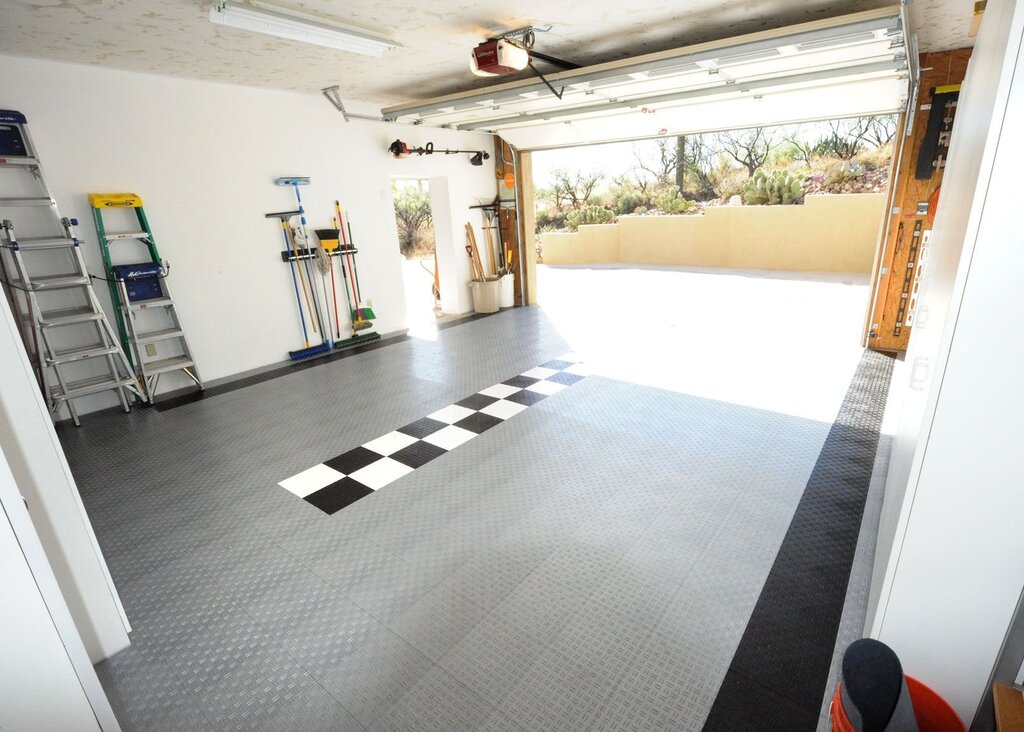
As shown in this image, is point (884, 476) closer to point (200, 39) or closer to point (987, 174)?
point (987, 174)

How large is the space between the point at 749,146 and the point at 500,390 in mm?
14331

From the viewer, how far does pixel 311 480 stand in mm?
3023

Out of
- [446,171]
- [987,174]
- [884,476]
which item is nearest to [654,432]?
[884,476]

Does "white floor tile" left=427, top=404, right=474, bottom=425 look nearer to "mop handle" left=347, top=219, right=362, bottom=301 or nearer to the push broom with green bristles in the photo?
the push broom with green bristles

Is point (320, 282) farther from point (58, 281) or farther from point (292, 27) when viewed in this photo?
point (292, 27)

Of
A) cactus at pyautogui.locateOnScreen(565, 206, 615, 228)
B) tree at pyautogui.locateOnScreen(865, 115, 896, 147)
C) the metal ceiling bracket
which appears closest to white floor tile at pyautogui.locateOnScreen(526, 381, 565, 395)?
the metal ceiling bracket

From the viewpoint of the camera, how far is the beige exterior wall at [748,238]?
30.8ft

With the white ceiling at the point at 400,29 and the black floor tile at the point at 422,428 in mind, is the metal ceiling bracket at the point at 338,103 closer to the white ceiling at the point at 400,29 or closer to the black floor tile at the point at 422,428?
the white ceiling at the point at 400,29

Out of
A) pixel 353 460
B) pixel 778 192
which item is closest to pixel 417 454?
pixel 353 460

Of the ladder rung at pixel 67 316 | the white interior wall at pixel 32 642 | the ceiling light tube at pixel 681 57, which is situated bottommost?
the white interior wall at pixel 32 642

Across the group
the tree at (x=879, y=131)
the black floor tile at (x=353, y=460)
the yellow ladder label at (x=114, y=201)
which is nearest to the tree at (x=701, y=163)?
the tree at (x=879, y=131)

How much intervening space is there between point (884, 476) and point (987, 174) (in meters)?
2.34

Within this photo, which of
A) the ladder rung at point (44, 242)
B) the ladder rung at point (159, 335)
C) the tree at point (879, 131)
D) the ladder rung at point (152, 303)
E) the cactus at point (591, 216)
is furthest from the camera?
the cactus at point (591, 216)

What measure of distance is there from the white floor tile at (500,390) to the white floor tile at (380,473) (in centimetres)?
125
